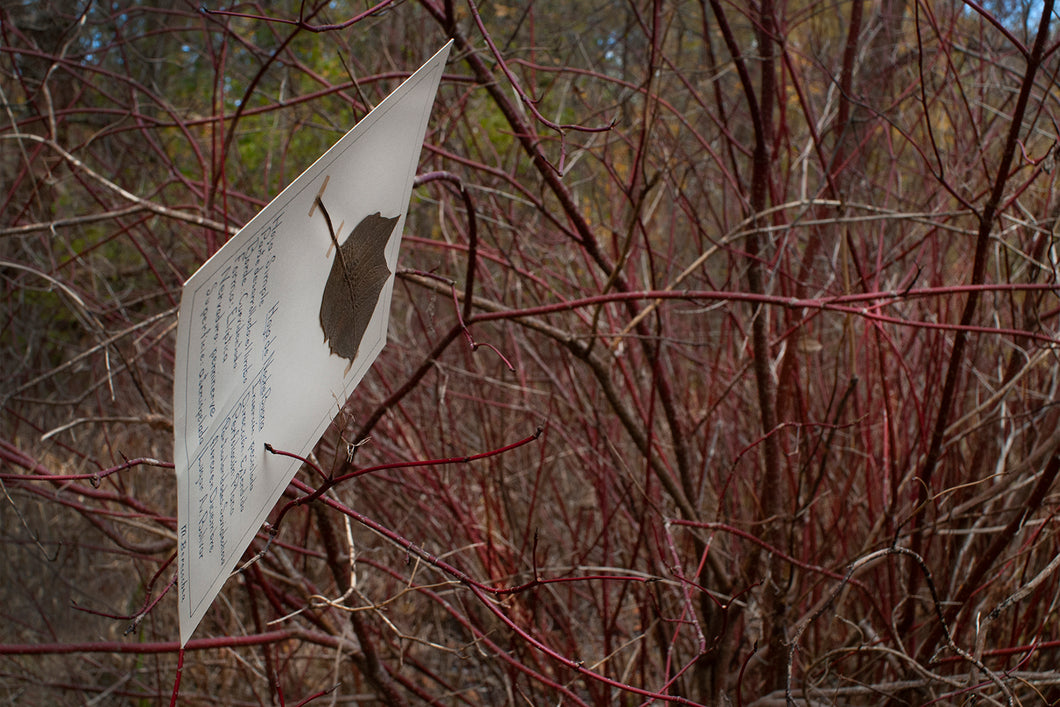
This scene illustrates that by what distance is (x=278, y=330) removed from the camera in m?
0.71

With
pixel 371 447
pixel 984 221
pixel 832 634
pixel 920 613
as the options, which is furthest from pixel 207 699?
pixel 984 221

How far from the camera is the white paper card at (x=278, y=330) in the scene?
608mm

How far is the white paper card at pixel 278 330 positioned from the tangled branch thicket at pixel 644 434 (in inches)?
2.7

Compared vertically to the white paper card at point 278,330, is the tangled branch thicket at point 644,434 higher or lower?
lower

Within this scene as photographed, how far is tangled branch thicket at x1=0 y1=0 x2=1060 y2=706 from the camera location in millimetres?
1216

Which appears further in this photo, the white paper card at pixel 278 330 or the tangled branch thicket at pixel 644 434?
the tangled branch thicket at pixel 644 434

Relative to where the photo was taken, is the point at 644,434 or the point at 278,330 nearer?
the point at 278,330

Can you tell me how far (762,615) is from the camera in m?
1.49

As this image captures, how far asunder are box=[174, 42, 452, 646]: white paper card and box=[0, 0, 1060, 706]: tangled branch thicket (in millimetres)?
68

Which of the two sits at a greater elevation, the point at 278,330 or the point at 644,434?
the point at 278,330

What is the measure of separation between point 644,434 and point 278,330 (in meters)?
1.05

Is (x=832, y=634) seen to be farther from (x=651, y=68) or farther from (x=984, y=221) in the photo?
(x=651, y=68)

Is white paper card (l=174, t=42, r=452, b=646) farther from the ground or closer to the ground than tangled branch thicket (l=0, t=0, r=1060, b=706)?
farther from the ground

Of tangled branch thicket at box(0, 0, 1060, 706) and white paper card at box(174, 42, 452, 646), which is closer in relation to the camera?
white paper card at box(174, 42, 452, 646)
